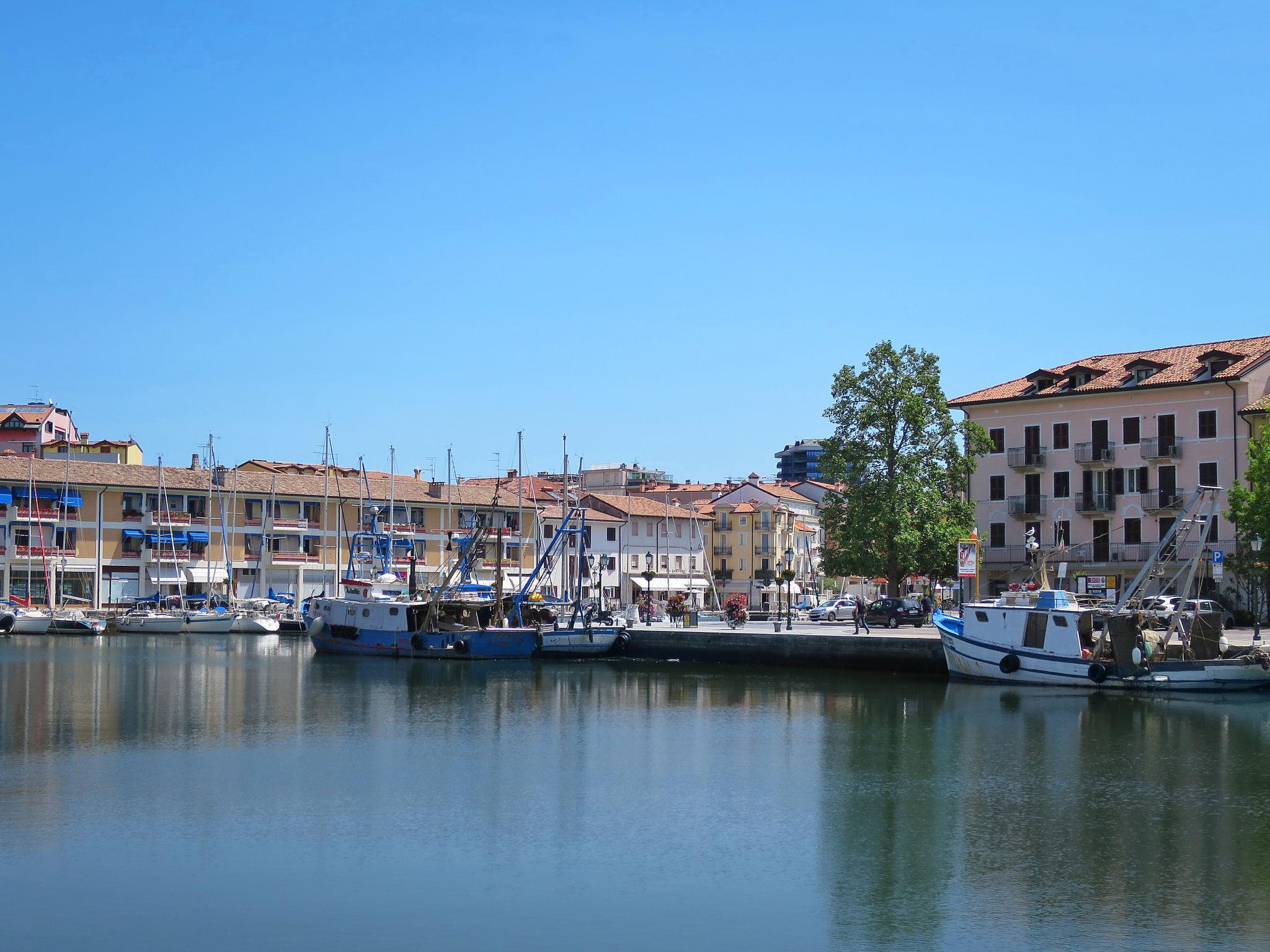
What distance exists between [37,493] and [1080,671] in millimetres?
71654

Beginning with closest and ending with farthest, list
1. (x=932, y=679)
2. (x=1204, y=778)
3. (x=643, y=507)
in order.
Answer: (x=1204, y=778) < (x=932, y=679) < (x=643, y=507)

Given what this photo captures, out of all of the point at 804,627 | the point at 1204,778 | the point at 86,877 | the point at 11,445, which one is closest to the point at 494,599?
the point at 804,627

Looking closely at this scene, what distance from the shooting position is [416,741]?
3900 centimetres

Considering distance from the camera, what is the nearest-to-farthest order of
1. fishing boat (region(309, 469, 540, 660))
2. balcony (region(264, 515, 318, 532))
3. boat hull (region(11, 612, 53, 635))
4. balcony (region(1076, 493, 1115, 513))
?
fishing boat (region(309, 469, 540, 660)) → balcony (region(1076, 493, 1115, 513)) → boat hull (region(11, 612, 53, 635)) → balcony (region(264, 515, 318, 532))

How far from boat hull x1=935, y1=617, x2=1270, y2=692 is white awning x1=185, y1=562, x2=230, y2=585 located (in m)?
59.9

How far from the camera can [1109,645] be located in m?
51.7

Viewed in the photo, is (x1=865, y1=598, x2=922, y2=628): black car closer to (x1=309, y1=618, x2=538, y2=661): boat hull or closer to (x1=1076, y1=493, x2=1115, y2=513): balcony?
(x1=1076, y1=493, x2=1115, y2=513): balcony

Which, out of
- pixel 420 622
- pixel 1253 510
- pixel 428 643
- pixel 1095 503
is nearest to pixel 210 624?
pixel 420 622

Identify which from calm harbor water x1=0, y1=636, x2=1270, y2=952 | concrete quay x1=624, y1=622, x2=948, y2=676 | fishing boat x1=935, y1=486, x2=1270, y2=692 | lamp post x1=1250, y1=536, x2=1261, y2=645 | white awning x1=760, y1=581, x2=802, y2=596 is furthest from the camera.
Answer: white awning x1=760, y1=581, x2=802, y2=596

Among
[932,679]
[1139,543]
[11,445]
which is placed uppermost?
[11,445]

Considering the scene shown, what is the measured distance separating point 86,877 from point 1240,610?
6161 centimetres

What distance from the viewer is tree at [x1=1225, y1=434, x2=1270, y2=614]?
60625 millimetres

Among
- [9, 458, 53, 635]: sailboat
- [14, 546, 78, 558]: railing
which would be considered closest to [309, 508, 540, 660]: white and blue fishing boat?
[9, 458, 53, 635]: sailboat

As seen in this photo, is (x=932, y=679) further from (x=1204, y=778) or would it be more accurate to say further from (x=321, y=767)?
(x=321, y=767)
